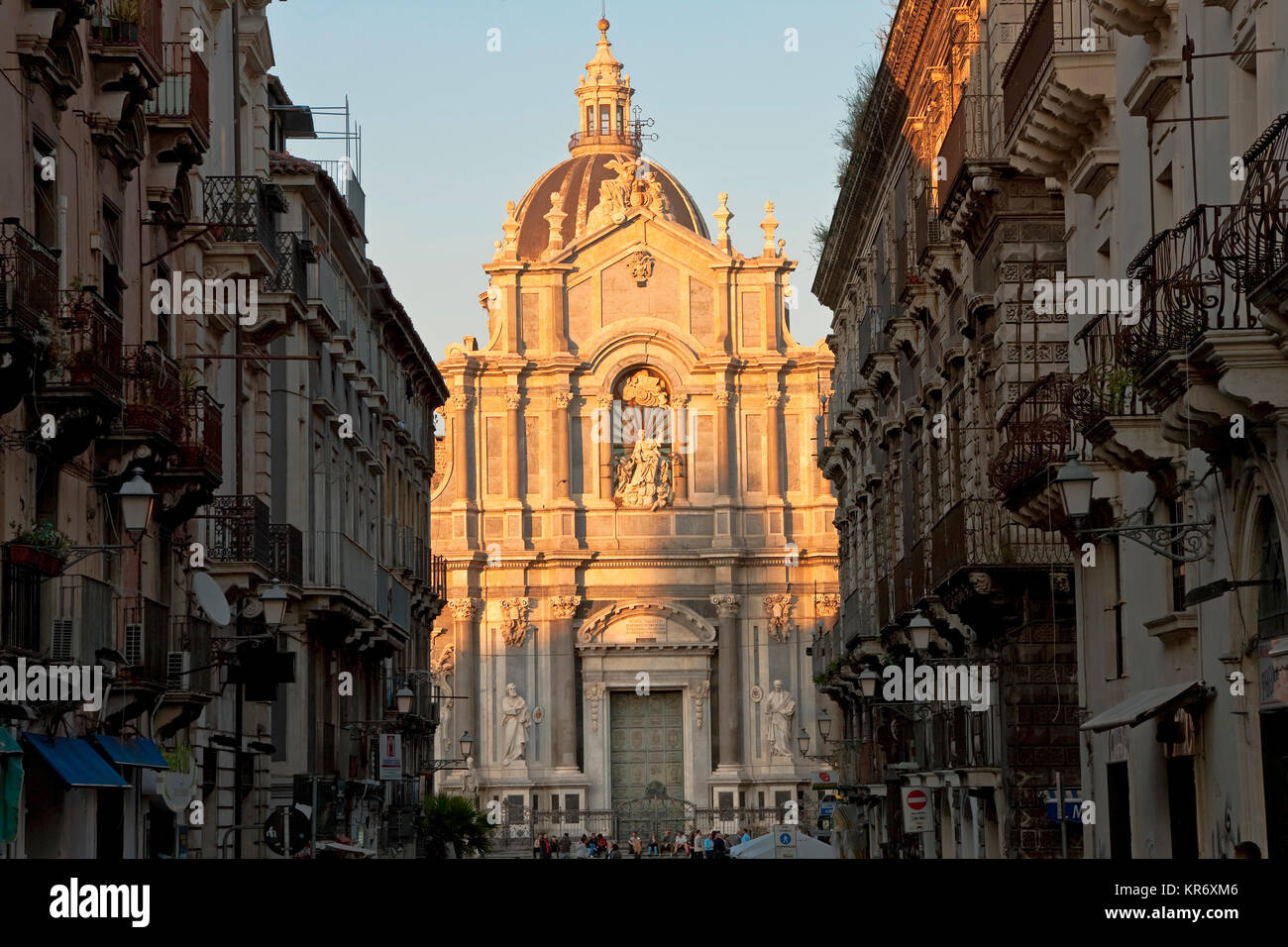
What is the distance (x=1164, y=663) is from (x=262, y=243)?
1497cm

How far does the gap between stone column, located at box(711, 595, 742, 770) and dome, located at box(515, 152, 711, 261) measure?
45.3ft

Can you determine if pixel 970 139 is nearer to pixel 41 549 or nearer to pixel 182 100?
pixel 182 100

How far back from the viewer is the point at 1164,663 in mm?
20016

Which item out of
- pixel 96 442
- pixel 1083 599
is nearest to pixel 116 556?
pixel 96 442

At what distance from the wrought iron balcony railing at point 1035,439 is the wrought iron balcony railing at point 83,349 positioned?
9.48m

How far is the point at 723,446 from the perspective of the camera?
71.7 meters

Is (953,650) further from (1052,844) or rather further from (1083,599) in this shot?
(1083,599)

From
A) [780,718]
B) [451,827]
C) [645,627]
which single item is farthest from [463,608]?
[451,827]

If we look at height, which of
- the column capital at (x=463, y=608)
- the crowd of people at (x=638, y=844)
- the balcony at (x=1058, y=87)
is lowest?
the crowd of people at (x=638, y=844)

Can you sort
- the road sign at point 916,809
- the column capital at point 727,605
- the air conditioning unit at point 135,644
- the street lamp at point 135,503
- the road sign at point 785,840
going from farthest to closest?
the column capital at point 727,605 < the road sign at point 785,840 < the road sign at point 916,809 < the air conditioning unit at point 135,644 < the street lamp at point 135,503

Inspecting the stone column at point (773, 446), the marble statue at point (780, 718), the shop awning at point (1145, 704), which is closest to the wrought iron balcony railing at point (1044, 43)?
the shop awning at point (1145, 704)

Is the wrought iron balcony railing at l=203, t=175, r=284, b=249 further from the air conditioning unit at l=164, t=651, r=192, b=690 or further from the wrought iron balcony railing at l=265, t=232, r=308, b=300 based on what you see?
the air conditioning unit at l=164, t=651, r=192, b=690

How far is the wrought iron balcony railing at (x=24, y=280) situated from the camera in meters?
16.3

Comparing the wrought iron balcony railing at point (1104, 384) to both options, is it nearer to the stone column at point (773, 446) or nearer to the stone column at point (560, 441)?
the stone column at point (773, 446)
